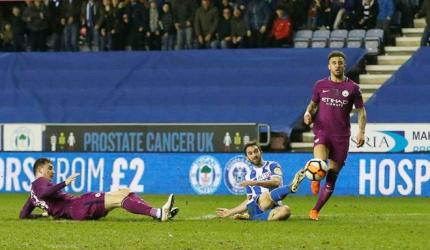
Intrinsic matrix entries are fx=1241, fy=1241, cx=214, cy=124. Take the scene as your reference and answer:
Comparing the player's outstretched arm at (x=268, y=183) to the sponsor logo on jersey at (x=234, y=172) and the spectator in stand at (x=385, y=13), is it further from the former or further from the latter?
the spectator in stand at (x=385, y=13)

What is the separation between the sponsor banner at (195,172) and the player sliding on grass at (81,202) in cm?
888

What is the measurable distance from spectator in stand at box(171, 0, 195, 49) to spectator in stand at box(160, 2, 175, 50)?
0.16 m

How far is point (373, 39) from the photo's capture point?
29.0 m

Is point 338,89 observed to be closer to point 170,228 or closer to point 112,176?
point 170,228

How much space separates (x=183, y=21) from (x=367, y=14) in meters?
4.60

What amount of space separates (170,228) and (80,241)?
2012 mm

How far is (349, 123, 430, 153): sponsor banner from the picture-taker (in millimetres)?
25266

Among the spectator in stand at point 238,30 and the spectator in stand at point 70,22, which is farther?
the spectator in stand at point 70,22

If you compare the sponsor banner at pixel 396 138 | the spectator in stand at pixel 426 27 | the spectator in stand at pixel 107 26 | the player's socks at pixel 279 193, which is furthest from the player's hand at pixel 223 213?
the spectator in stand at pixel 107 26

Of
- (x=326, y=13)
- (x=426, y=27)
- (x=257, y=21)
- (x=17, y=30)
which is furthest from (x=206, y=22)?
(x=17, y=30)

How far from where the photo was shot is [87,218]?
15414 mm

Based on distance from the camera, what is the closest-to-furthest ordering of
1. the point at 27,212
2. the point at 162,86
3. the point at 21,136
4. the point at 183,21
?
the point at 27,212 → the point at 21,136 → the point at 162,86 → the point at 183,21

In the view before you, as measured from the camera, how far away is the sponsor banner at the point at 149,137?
26245 mm

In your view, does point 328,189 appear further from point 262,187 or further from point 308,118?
point 308,118
